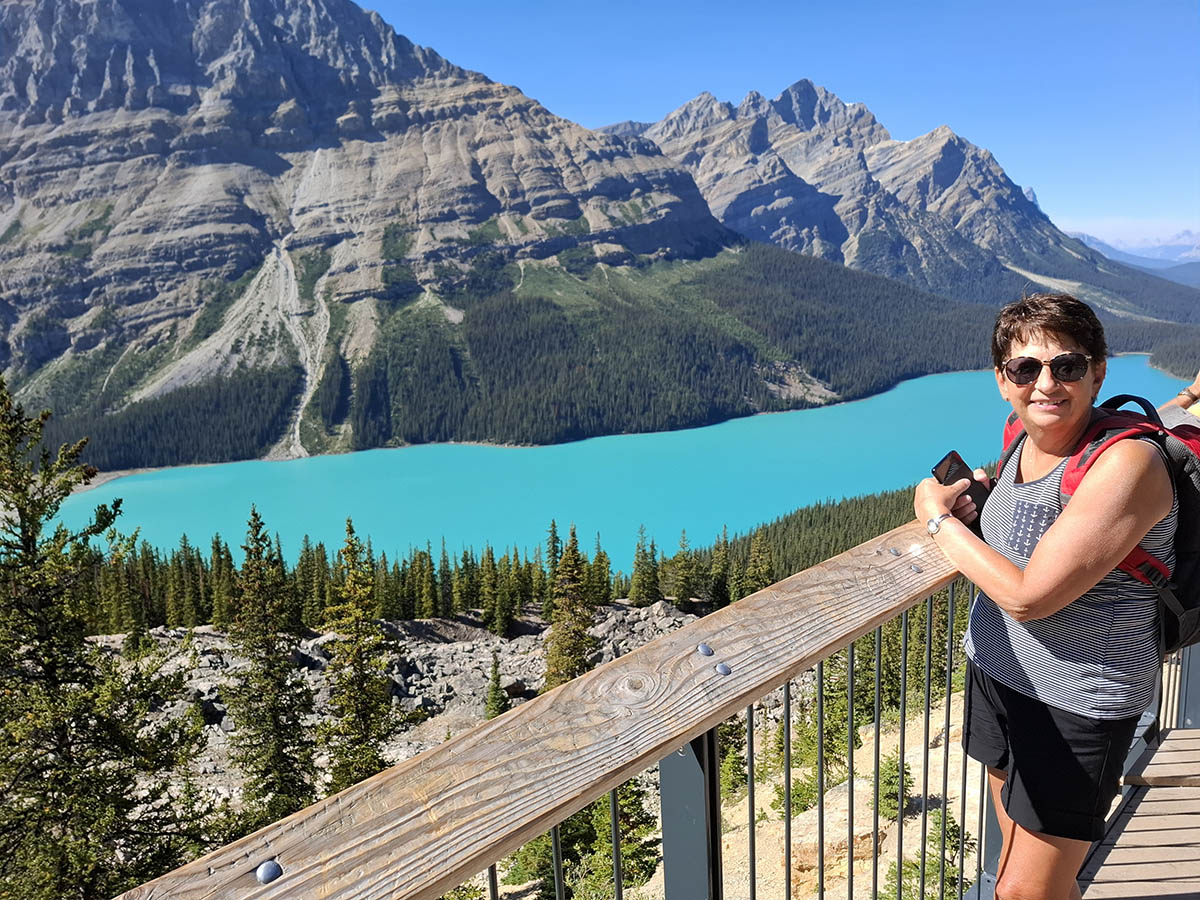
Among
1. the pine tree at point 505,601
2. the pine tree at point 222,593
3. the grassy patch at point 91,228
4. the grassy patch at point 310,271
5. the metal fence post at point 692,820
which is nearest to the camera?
the metal fence post at point 692,820

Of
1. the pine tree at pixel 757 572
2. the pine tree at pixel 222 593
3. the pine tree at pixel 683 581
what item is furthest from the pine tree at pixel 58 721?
the pine tree at pixel 683 581

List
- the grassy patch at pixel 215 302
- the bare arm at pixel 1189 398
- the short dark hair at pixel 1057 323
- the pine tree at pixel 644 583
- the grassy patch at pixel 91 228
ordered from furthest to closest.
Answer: the grassy patch at pixel 91 228 → the grassy patch at pixel 215 302 → the pine tree at pixel 644 583 → the bare arm at pixel 1189 398 → the short dark hair at pixel 1057 323

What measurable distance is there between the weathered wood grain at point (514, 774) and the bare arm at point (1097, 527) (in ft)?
1.56

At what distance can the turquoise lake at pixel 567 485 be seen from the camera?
105 metres

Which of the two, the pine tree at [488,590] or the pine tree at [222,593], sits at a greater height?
the pine tree at [222,593]

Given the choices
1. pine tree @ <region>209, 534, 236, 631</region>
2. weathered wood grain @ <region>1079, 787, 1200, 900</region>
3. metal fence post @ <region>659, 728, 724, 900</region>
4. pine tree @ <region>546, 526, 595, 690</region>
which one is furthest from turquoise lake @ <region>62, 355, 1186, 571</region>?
metal fence post @ <region>659, 728, 724, 900</region>

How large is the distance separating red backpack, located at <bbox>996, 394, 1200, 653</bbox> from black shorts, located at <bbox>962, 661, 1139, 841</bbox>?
0.28 meters

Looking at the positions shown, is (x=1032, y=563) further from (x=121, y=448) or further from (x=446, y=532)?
(x=121, y=448)

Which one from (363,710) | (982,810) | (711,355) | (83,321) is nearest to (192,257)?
(83,321)

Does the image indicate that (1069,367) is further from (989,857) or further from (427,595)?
(427,595)

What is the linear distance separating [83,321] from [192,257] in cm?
2838

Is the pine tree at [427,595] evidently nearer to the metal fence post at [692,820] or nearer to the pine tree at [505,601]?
the pine tree at [505,601]

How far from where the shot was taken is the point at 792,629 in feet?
6.16

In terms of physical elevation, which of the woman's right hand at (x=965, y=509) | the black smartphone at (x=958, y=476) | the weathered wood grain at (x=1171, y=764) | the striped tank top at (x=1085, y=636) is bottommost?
the weathered wood grain at (x=1171, y=764)
